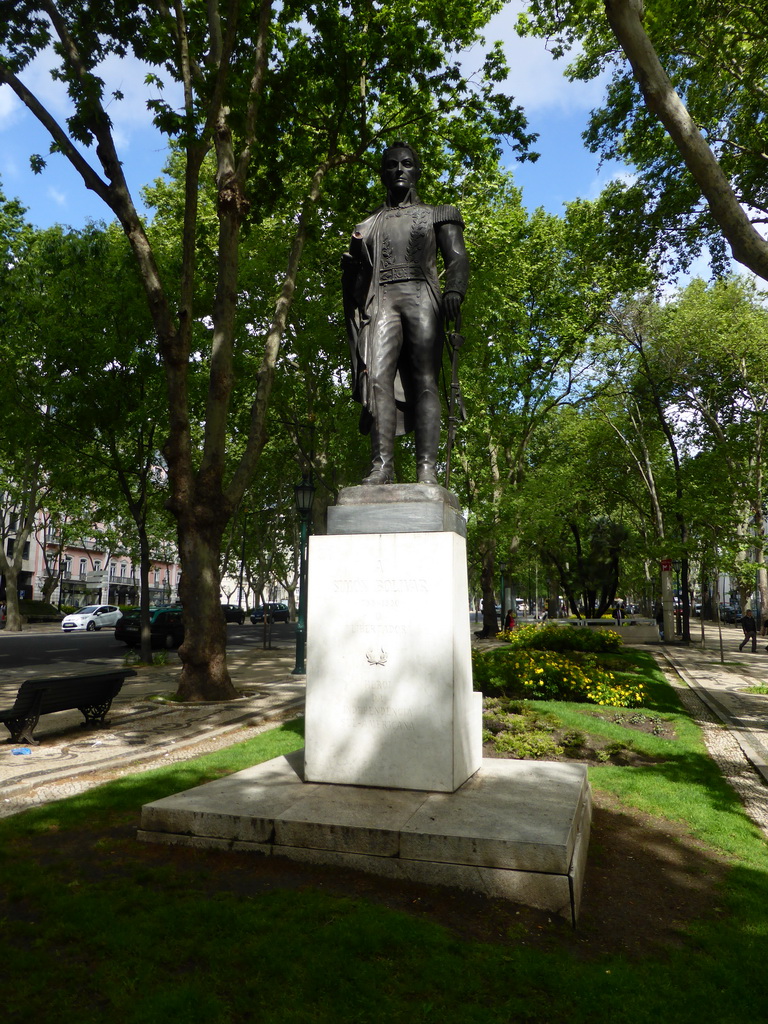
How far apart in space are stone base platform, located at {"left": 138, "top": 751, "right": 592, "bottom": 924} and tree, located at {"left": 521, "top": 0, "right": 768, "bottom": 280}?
20.6 feet

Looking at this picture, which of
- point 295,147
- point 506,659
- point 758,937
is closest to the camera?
point 758,937

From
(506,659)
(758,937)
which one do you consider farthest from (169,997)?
(506,659)

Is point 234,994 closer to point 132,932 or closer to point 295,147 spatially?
point 132,932

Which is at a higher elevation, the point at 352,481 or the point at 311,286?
the point at 311,286

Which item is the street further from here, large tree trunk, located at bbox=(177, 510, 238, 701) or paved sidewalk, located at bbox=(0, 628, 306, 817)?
large tree trunk, located at bbox=(177, 510, 238, 701)

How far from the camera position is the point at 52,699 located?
30.0ft

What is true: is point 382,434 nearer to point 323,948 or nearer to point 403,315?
point 403,315

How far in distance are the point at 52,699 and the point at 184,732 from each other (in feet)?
5.44

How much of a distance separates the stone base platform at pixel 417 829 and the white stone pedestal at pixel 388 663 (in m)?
0.19

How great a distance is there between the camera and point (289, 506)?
144ft

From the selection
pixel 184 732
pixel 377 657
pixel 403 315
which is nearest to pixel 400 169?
pixel 403 315

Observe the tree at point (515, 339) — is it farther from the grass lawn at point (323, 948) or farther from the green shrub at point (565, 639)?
the grass lawn at point (323, 948)

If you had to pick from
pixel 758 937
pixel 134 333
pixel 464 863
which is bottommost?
pixel 758 937

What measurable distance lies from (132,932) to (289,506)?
40.8 metres
